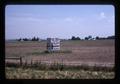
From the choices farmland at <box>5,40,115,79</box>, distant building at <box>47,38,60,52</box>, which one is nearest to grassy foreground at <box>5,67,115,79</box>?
farmland at <box>5,40,115,79</box>

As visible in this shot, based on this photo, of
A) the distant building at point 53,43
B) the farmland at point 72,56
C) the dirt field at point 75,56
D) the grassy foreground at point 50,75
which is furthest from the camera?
the distant building at point 53,43

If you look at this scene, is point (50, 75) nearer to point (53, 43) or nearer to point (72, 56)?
point (53, 43)

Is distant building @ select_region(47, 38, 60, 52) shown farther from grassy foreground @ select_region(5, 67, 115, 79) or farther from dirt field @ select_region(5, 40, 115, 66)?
grassy foreground @ select_region(5, 67, 115, 79)

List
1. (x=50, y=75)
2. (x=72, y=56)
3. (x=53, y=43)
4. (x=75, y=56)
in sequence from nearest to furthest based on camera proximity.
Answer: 1. (x=50, y=75)
2. (x=53, y=43)
3. (x=72, y=56)
4. (x=75, y=56)

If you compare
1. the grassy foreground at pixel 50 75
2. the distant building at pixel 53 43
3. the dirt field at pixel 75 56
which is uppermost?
the distant building at pixel 53 43

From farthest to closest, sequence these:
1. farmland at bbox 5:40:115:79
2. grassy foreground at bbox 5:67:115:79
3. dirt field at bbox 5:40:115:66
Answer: dirt field at bbox 5:40:115:66 → farmland at bbox 5:40:115:79 → grassy foreground at bbox 5:67:115:79

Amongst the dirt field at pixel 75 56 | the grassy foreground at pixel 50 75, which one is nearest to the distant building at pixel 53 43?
the dirt field at pixel 75 56

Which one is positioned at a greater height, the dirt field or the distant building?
the distant building

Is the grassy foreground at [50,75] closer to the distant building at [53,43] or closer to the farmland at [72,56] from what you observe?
the farmland at [72,56]

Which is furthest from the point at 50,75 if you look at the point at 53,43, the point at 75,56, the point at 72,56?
the point at 75,56

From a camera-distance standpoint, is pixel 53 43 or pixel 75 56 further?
pixel 75 56
